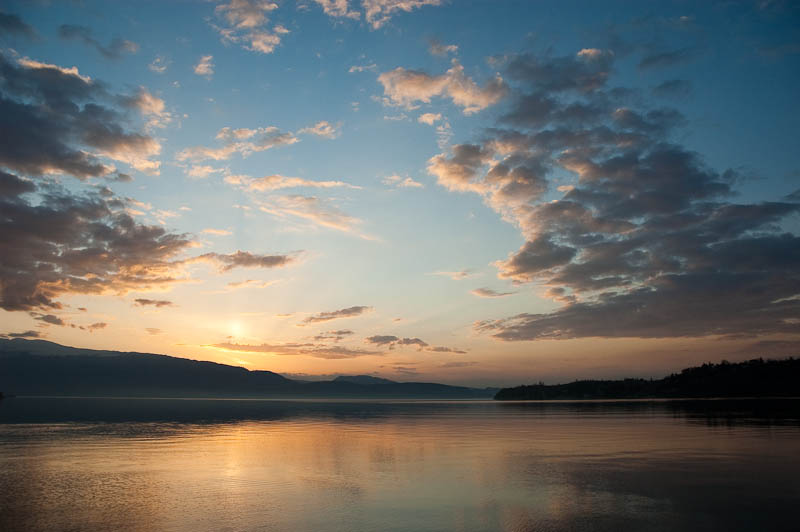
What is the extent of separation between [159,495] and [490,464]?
51.4 ft

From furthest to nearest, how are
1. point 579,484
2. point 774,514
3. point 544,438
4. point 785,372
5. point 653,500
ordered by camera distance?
point 785,372 < point 544,438 < point 579,484 < point 653,500 < point 774,514

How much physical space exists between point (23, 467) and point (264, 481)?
43.5ft

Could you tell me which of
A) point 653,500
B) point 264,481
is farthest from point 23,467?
point 653,500

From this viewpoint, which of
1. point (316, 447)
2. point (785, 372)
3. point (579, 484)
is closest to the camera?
point (579, 484)

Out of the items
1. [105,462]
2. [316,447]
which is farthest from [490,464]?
[105,462]

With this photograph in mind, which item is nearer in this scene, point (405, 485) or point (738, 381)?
point (405, 485)

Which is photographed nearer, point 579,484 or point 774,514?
point 774,514

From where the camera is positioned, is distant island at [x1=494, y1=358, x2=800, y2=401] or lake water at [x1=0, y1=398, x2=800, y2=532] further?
distant island at [x1=494, y1=358, x2=800, y2=401]

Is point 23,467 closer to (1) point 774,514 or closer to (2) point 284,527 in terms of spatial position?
(2) point 284,527

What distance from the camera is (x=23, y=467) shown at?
85.1 ft

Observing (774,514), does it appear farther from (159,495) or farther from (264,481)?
(159,495)

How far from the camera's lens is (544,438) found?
135 feet

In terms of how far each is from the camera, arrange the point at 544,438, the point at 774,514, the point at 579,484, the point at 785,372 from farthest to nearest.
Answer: the point at 785,372 < the point at 544,438 < the point at 579,484 < the point at 774,514

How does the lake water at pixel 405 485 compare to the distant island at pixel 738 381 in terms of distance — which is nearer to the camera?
the lake water at pixel 405 485
